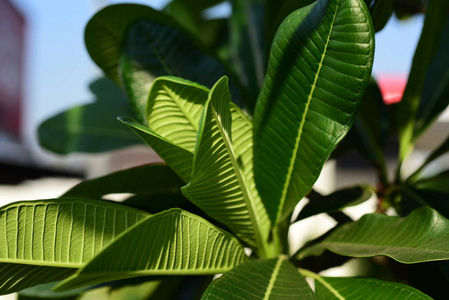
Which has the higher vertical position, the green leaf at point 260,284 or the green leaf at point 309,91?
the green leaf at point 309,91

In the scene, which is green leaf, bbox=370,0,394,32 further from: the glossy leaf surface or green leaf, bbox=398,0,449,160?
the glossy leaf surface

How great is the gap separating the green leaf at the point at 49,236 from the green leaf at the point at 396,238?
8.5 inches

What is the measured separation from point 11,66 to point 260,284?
11619mm

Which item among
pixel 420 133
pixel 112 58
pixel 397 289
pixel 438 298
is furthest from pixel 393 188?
pixel 112 58

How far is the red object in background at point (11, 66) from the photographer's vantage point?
10250mm

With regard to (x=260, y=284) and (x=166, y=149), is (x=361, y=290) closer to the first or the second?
(x=260, y=284)

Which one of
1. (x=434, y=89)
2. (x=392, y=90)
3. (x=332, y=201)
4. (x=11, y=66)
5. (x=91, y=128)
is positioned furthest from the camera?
(x=11, y=66)

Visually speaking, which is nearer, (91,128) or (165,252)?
(165,252)

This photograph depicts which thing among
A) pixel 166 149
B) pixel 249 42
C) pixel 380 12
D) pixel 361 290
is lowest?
pixel 361 290

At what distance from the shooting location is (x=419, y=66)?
1.86ft

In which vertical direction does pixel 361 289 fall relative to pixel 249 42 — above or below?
below

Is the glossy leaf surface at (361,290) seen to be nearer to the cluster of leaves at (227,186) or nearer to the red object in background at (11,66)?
the cluster of leaves at (227,186)

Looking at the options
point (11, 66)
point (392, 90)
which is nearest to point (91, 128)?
point (392, 90)

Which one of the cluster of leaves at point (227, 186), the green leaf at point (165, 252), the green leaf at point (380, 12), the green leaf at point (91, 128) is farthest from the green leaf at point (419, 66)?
the green leaf at point (91, 128)
